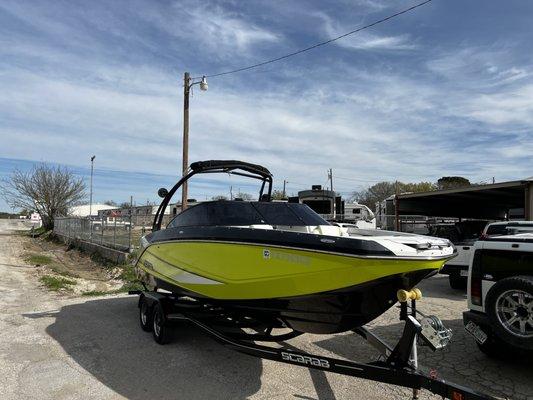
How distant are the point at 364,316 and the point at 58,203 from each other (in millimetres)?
49630

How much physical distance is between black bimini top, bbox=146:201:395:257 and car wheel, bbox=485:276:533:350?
1841 millimetres

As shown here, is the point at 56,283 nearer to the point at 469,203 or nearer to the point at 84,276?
the point at 84,276

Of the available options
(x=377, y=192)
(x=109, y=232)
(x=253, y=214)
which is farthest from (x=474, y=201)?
(x=377, y=192)

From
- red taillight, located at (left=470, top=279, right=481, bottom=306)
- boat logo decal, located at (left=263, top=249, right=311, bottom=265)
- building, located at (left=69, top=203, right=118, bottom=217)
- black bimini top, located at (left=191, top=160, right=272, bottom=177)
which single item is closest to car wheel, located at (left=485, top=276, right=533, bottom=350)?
red taillight, located at (left=470, top=279, right=481, bottom=306)

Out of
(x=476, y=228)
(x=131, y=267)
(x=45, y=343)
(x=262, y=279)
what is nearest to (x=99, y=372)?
(x=45, y=343)

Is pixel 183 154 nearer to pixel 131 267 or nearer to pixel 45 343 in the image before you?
pixel 131 267

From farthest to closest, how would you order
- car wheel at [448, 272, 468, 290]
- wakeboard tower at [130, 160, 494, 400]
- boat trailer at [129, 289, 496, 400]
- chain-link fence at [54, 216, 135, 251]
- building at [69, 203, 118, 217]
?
building at [69, 203, 118, 217] → chain-link fence at [54, 216, 135, 251] → car wheel at [448, 272, 468, 290] → wakeboard tower at [130, 160, 494, 400] → boat trailer at [129, 289, 496, 400]

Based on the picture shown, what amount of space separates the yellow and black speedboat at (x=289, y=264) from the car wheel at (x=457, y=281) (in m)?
6.28

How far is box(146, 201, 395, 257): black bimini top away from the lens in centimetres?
448

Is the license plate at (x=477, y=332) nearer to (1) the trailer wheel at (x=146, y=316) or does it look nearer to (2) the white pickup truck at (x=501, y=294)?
(2) the white pickup truck at (x=501, y=294)

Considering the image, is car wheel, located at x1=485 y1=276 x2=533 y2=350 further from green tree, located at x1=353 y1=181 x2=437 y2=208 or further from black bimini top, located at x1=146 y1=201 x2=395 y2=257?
green tree, located at x1=353 y1=181 x2=437 y2=208

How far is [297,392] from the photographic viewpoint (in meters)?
4.72

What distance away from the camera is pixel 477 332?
17.1 ft

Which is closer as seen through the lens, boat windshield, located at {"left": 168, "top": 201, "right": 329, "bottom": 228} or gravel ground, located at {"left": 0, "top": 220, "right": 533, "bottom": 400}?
gravel ground, located at {"left": 0, "top": 220, "right": 533, "bottom": 400}
